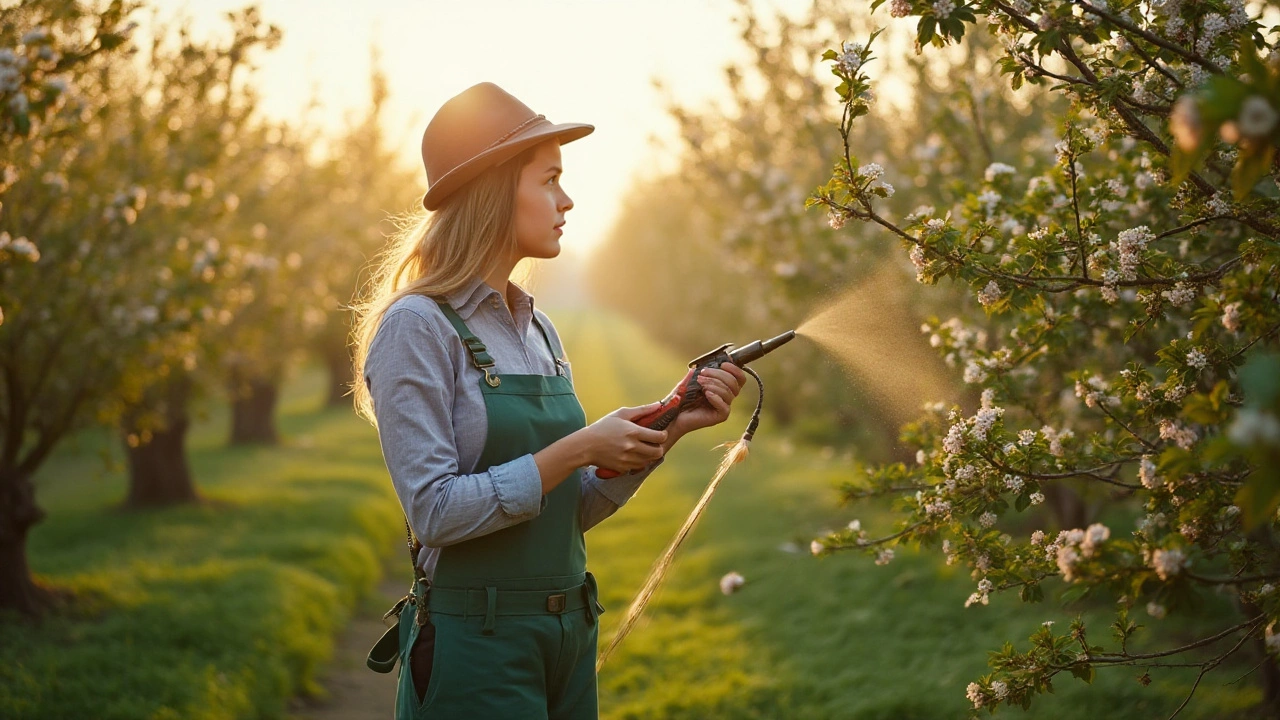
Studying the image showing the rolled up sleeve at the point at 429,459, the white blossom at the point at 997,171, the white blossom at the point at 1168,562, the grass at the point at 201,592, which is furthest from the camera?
the grass at the point at 201,592

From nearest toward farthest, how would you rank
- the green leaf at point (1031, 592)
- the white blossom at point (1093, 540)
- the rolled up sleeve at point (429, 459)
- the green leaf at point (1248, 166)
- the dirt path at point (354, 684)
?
1. the green leaf at point (1248, 166)
2. the white blossom at point (1093, 540)
3. the rolled up sleeve at point (429, 459)
4. the green leaf at point (1031, 592)
5. the dirt path at point (354, 684)

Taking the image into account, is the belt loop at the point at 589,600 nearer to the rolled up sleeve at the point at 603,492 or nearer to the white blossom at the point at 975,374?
the rolled up sleeve at the point at 603,492

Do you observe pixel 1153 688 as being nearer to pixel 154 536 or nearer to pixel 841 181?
pixel 841 181

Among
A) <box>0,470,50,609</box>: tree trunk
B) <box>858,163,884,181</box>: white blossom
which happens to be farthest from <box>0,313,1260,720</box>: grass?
<box>858,163,884,181</box>: white blossom

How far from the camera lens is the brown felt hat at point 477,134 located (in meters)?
2.77

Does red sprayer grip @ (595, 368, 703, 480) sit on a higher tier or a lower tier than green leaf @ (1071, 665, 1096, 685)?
higher

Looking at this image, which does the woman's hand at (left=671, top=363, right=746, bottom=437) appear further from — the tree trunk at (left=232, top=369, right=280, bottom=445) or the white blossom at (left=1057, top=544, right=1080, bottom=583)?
the tree trunk at (left=232, top=369, right=280, bottom=445)

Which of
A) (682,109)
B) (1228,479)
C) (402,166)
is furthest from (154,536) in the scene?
(402,166)

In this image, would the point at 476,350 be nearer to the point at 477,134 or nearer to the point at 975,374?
the point at 477,134

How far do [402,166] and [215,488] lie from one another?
36.3ft

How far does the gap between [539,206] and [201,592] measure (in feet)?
19.4

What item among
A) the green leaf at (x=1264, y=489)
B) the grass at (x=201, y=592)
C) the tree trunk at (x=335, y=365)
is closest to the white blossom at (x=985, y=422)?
the green leaf at (x=1264, y=489)

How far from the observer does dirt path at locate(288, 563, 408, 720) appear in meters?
6.28

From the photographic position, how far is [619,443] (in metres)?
2.53
